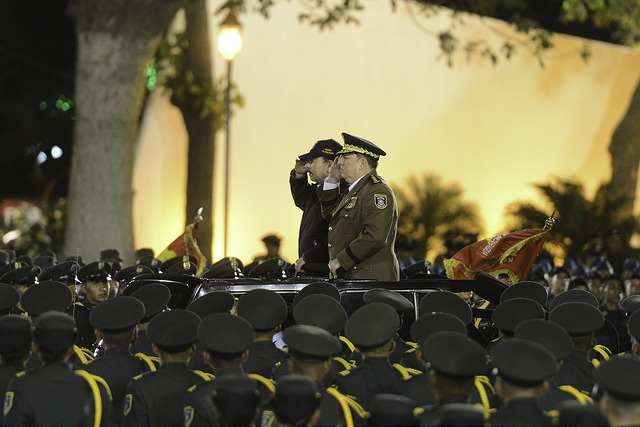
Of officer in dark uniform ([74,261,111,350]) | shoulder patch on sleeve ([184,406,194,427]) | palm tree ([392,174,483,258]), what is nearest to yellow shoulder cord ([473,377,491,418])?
shoulder patch on sleeve ([184,406,194,427])

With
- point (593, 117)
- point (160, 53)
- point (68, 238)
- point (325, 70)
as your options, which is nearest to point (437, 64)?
point (325, 70)

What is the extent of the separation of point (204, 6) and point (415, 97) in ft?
12.0

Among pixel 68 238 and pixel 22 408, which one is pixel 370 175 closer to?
pixel 22 408

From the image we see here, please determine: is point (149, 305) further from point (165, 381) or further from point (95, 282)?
point (95, 282)

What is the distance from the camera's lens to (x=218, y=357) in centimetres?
418

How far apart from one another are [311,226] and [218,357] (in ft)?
10.7

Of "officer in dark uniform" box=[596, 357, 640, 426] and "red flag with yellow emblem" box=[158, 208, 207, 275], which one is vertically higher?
"red flag with yellow emblem" box=[158, 208, 207, 275]

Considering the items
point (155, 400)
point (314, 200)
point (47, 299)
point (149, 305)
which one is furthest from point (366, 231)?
point (155, 400)

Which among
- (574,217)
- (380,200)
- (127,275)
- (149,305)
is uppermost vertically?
(574,217)

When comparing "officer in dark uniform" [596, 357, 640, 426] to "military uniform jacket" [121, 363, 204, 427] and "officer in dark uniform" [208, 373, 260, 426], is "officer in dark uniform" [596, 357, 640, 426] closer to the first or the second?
"officer in dark uniform" [208, 373, 260, 426]

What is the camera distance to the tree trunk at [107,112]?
35.6 feet

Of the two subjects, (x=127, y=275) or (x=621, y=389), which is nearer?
(x=621, y=389)

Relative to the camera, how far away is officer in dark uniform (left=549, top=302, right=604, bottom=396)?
4531 mm

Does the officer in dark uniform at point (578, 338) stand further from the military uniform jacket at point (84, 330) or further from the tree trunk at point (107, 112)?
the tree trunk at point (107, 112)
